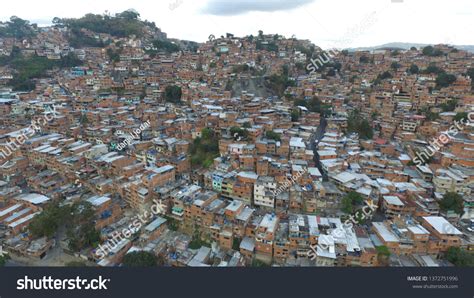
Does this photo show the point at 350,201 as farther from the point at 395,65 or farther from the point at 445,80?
the point at 395,65

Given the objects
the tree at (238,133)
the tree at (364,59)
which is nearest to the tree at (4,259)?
the tree at (238,133)

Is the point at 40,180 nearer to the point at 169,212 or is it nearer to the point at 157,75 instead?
the point at 169,212

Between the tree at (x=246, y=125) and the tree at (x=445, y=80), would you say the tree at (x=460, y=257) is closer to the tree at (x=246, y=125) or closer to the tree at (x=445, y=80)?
the tree at (x=246, y=125)

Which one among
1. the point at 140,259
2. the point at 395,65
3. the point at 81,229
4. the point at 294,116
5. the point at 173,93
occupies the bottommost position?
the point at 140,259

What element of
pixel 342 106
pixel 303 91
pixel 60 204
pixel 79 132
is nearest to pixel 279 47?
pixel 303 91

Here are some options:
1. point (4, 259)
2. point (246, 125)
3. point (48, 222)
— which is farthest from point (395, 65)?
point (4, 259)

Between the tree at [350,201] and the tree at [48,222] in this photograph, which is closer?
the tree at [48,222]
